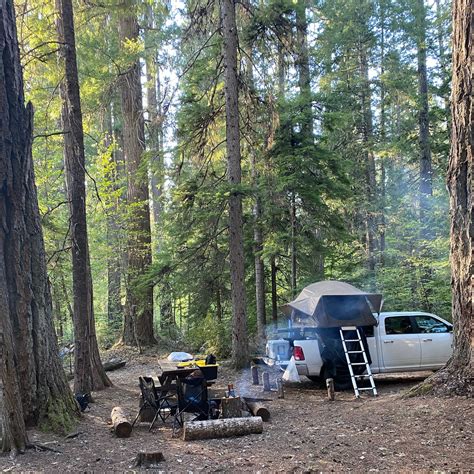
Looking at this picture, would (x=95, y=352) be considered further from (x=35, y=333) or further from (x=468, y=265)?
(x=468, y=265)

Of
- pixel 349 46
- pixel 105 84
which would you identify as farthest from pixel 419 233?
pixel 105 84

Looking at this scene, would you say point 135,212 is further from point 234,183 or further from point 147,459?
point 147,459

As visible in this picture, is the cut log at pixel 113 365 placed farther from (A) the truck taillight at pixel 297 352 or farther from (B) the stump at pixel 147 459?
(B) the stump at pixel 147 459

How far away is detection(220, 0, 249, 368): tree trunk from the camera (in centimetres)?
1144

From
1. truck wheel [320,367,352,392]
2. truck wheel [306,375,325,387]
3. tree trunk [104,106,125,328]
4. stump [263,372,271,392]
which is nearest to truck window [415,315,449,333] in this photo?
truck wheel [320,367,352,392]

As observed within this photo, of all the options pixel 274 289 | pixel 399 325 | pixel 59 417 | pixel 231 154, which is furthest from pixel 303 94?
pixel 59 417

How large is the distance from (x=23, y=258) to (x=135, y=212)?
947 centimetres

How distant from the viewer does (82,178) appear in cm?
895

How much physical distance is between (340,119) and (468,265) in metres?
7.07

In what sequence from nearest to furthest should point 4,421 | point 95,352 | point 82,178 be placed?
point 4,421 → point 82,178 → point 95,352

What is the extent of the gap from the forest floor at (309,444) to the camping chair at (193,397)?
18.1 inches

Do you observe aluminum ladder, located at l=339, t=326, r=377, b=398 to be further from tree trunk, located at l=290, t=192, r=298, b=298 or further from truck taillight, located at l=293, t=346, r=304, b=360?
tree trunk, located at l=290, t=192, r=298, b=298

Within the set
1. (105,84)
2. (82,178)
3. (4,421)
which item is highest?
(105,84)

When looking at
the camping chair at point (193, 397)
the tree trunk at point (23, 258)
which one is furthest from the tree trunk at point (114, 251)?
the camping chair at point (193, 397)
